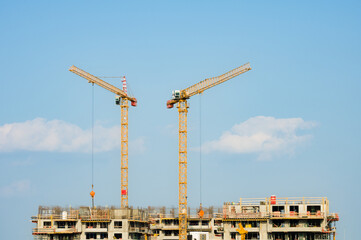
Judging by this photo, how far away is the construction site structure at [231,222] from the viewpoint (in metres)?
166

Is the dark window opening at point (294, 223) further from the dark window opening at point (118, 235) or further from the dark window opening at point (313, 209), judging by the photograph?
the dark window opening at point (118, 235)

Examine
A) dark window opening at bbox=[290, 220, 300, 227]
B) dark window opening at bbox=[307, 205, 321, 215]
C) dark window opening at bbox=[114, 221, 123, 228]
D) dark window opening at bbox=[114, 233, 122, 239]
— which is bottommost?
dark window opening at bbox=[114, 233, 122, 239]

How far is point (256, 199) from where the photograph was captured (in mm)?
172500

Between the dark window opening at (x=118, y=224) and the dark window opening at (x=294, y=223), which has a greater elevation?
the dark window opening at (x=294, y=223)

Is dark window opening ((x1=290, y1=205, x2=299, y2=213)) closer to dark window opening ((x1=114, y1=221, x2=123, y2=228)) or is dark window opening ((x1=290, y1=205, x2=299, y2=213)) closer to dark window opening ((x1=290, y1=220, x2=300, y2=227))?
dark window opening ((x1=290, y1=220, x2=300, y2=227))

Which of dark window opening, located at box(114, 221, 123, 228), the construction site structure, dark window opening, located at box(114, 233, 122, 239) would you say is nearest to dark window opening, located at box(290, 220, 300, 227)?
the construction site structure

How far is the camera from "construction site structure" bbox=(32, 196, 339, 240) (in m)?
166

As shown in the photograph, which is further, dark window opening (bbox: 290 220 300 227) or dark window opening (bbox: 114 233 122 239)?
dark window opening (bbox: 114 233 122 239)

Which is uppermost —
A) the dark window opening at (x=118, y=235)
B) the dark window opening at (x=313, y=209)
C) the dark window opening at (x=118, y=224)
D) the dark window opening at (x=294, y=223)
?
the dark window opening at (x=313, y=209)

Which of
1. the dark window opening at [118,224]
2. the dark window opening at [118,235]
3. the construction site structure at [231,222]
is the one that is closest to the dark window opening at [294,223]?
the construction site structure at [231,222]

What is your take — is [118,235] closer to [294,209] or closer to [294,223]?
[294,223]

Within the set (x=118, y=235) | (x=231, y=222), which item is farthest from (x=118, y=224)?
(x=231, y=222)

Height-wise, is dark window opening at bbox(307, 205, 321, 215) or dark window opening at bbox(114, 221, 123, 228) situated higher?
dark window opening at bbox(307, 205, 321, 215)

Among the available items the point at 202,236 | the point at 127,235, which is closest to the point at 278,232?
the point at 202,236
